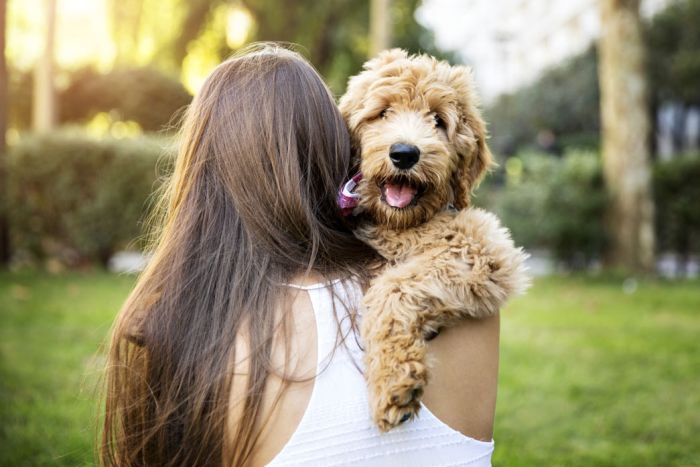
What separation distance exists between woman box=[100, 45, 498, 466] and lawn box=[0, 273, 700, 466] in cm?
67

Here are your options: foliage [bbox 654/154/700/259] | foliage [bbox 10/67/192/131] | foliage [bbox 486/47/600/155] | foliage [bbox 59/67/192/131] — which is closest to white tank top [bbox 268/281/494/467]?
foliage [bbox 654/154/700/259]

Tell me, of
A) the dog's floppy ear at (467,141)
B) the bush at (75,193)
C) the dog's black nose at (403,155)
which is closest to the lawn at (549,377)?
the dog's black nose at (403,155)

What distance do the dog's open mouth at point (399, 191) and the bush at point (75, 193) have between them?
9.62 metres

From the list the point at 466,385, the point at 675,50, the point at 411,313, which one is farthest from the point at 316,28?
the point at 466,385

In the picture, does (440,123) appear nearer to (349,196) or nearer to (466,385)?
(349,196)

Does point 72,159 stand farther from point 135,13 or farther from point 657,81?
point 657,81

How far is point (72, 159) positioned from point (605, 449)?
31.8 feet

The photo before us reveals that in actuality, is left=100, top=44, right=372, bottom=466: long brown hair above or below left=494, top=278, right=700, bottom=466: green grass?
above

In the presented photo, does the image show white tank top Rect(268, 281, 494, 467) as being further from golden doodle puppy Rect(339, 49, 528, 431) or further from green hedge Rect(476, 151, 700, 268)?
green hedge Rect(476, 151, 700, 268)

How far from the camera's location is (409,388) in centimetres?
177

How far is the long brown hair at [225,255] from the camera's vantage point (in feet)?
5.70

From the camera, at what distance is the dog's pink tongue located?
2.28 meters

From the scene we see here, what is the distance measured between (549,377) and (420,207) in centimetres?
396

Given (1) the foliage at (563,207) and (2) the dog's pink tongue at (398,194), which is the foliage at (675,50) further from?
(2) the dog's pink tongue at (398,194)
